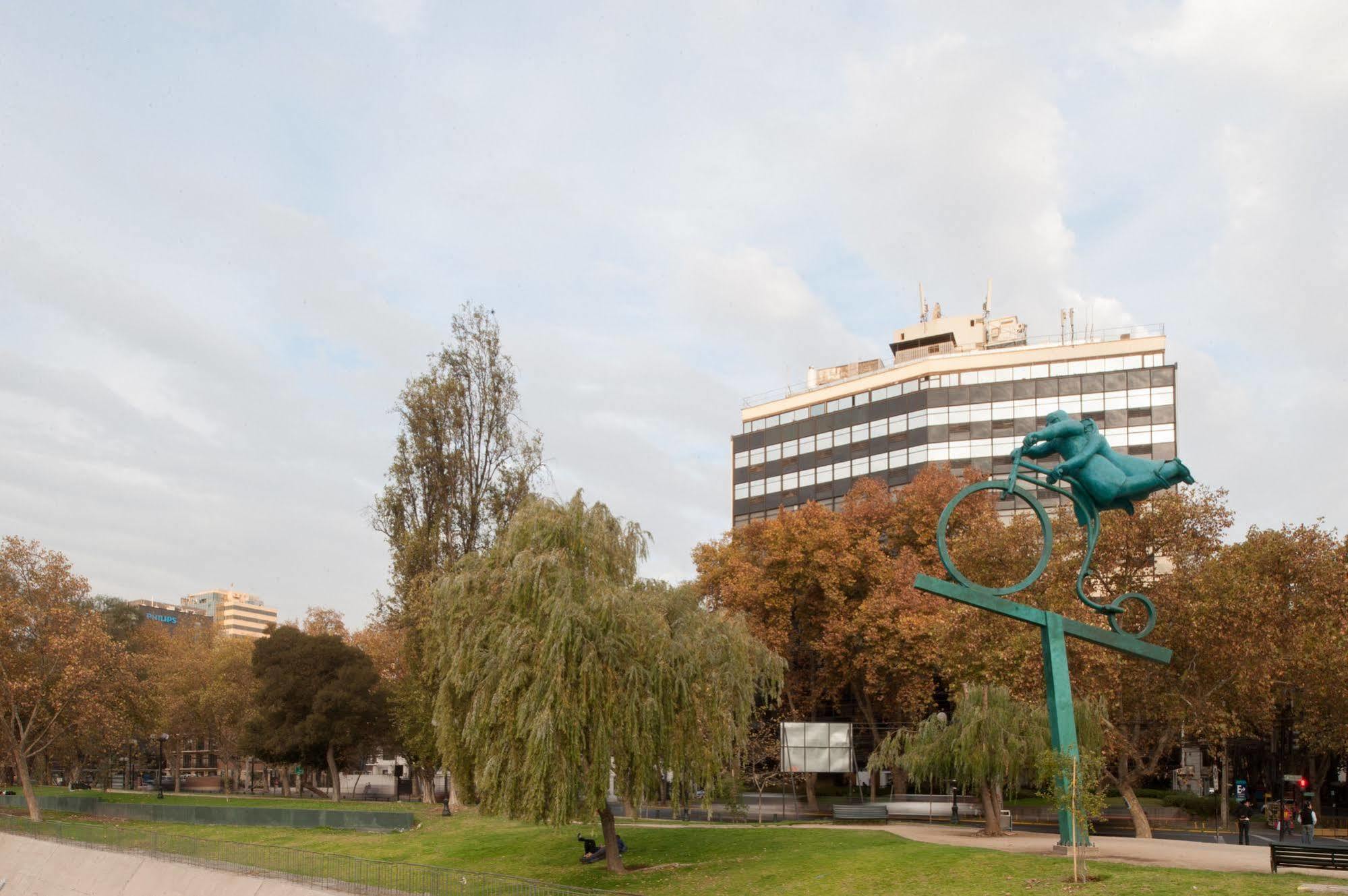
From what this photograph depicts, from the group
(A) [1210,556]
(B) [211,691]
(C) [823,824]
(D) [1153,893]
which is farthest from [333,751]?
(D) [1153,893]

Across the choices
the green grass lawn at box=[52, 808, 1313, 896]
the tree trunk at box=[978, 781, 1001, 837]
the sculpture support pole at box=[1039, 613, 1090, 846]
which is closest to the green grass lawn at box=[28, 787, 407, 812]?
the green grass lawn at box=[52, 808, 1313, 896]

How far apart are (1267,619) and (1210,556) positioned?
2.68 metres

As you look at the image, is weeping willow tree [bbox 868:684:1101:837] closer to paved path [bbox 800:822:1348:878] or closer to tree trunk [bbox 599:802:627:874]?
paved path [bbox 800:822:1348:878]

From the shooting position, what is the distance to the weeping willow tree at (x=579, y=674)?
28.2 meters

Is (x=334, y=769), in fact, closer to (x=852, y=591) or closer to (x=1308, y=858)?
(x=852, y=591)

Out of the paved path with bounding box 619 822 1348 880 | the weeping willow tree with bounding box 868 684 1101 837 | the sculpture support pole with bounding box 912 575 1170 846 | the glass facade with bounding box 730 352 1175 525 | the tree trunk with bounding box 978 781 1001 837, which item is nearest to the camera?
the sculpture support pole with bounding box 912 575 1170 846

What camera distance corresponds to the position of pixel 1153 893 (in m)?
22.3

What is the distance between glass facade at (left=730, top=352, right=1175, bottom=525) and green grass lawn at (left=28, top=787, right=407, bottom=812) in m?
37.0

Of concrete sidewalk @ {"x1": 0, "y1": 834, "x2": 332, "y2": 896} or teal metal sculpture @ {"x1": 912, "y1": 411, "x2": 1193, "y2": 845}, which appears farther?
concrete sidewalk @ {"x1": 0, "y1": 834, "x2": 332, "y2": 896}

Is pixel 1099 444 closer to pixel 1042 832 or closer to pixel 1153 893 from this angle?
pixel 1153 893

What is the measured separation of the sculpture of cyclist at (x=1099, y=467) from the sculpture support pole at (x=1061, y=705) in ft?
10.7

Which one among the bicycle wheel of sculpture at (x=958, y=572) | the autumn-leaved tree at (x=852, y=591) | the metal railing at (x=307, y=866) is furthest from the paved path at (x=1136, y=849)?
the autumn-leaved tree at (x=852, y=591)

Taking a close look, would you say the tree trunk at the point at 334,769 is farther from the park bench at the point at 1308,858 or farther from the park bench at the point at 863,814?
the park bench at the point at 1308,858

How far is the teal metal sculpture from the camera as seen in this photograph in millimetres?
26125
